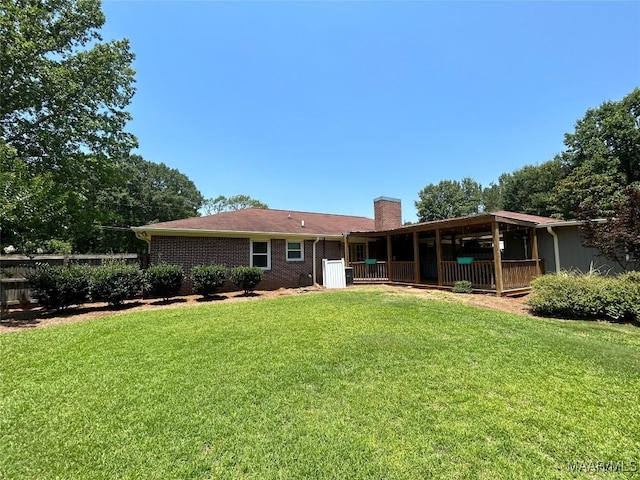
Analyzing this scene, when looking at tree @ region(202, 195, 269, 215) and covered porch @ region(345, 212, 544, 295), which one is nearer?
covered porch @ region(345, 212, 544, 295)

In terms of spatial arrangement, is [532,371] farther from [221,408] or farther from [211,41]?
[211,41]

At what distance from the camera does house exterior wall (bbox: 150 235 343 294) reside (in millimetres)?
11852

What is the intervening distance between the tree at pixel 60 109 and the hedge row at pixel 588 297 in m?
14.4

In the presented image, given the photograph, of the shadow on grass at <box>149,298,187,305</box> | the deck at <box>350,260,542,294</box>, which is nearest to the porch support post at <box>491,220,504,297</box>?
the deck at <box>350,260,542,294</box>

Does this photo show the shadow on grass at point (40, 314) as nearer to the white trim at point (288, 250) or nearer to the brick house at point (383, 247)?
the brick house at point (383, 247)

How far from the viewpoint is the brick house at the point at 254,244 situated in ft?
39.0

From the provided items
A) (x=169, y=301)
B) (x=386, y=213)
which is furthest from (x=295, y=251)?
(x=169, y=301)

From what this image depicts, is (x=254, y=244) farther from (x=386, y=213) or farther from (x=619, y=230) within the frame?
(x=619, y=230)

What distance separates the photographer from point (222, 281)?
1074 centimetres

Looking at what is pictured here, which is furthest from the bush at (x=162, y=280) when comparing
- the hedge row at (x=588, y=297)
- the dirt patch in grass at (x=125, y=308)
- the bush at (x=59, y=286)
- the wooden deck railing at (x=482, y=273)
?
the hedge row at (x=588, y=297)

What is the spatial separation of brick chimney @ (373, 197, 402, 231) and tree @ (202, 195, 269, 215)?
34342 millimetres

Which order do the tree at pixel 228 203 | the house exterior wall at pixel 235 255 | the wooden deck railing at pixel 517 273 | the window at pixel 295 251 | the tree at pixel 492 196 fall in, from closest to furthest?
the wooden deck railing at pixel 517 273 → the house exterior wall at pixel 235 255 → the window at pixel 295 251 → the tree at pixel 492 196 → the tree at pixel 228 203

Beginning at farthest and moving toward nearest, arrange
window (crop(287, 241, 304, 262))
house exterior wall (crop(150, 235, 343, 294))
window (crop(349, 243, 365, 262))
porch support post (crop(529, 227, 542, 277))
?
window (crop(349, 243, 365, 262))
window (crop(287, 241, 304, 262))
house exterior wall (crop(150, 235, 343, 294))
porch support post (crop(529, 227, 542, 277))

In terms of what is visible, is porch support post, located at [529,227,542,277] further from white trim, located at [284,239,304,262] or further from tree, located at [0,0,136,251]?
tree, located at [0,0,136,251]
